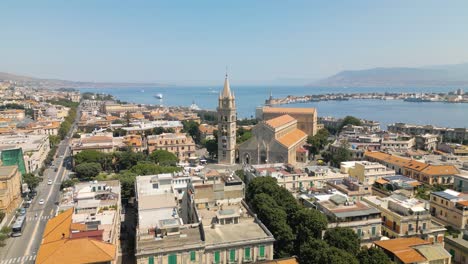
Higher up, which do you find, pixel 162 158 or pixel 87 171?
pixel 162 158

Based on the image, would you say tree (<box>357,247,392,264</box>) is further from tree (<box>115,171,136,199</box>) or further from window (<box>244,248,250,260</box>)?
tree (<box>115,171,136,199</box>)

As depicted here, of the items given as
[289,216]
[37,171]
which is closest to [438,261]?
[289,216]

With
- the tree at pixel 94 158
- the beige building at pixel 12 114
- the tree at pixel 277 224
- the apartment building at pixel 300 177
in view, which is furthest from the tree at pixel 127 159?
the beige building at pixel 12 114

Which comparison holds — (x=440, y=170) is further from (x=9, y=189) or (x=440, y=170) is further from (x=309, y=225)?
(x=9, y=189)

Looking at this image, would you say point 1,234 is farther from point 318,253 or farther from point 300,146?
point 300,146

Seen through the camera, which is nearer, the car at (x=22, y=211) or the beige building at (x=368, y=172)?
the car at (x=22, y=211)

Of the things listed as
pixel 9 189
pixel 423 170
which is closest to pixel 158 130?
pixel 9 189

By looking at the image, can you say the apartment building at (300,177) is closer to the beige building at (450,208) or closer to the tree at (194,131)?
the beige building at (450,208)

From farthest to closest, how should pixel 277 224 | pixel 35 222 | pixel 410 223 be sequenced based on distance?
A: 1. pixel 35 222
2. pixel 410 223
3. pixel 277 224
